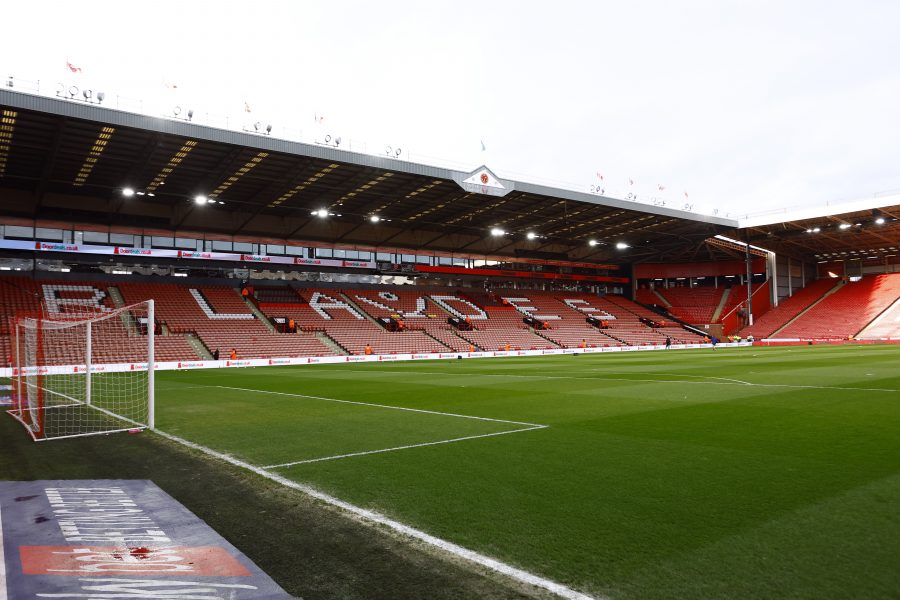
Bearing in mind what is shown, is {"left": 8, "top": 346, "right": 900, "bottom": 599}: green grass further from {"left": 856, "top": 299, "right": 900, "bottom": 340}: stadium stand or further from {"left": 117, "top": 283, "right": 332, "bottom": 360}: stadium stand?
{"left": 856, "top": 299, "right": 900, "bottom": 340}: stadium stand

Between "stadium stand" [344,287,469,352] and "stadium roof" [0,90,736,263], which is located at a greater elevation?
"stadium roof" [0,90,736,263]

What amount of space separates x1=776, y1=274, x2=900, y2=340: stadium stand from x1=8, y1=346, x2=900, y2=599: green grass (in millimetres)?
50199

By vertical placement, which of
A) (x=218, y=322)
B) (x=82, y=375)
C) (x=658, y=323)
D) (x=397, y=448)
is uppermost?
(x=218, y=322)

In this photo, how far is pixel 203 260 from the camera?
44656 millimetres

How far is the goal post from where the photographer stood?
36.5ft

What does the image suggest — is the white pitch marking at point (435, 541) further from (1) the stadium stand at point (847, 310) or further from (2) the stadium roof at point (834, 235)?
(1) the stadium stand at point (847, 310)

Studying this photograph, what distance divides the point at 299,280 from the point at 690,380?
1490 inches

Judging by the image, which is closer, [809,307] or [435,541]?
[435,541]

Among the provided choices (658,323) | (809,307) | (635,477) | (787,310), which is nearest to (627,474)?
(635,477)

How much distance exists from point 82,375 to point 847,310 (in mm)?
68312

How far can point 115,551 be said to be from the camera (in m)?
4.55

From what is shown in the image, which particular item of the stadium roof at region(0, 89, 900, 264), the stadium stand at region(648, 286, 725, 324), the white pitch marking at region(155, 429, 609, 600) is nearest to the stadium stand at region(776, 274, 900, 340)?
the stadium roof at region(0, 89, 900, 264)

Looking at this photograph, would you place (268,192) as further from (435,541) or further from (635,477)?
(435,541)

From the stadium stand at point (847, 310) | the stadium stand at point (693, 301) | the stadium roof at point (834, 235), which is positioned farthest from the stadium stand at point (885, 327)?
the stadium stand at point (693, 301)
